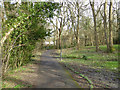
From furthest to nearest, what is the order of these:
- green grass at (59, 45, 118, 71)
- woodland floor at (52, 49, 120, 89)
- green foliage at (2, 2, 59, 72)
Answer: green grass at (59, 45, 118, 71) → green foliage at (2, 2, 59, 72) → woodland floor at (52, 49, 120, 89)

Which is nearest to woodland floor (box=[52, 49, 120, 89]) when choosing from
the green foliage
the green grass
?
the green grass

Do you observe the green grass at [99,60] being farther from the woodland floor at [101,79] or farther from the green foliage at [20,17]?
the green foliage at [20,17]

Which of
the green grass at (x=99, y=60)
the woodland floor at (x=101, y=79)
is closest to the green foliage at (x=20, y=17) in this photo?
the woodland floor at (x=101, y=79)

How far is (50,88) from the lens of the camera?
4945 millimetres

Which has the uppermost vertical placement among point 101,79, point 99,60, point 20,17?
point 20,17

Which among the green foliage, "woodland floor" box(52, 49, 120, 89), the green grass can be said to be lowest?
"woodland floor" box(52, 49, 120, 89)

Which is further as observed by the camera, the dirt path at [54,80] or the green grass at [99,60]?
the green grass at [99,60]

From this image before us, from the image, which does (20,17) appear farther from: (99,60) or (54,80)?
(99,60)

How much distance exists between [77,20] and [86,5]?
164 inches

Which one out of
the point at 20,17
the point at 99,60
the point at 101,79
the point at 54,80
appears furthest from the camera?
the point at 99,60

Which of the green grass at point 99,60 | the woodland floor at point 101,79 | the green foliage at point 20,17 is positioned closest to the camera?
the woodland floor at point 101,79

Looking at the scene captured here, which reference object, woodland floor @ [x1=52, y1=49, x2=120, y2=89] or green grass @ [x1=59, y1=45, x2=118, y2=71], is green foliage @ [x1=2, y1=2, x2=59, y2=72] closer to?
woodland floor @ [x1=52, y1=49, x2=120, y2=89]

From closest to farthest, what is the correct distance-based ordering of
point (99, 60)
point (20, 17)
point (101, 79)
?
point (20, 17)
point (101, 79)
point (99, 60)

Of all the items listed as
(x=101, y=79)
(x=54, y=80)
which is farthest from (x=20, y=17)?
(x=101, y=79)
